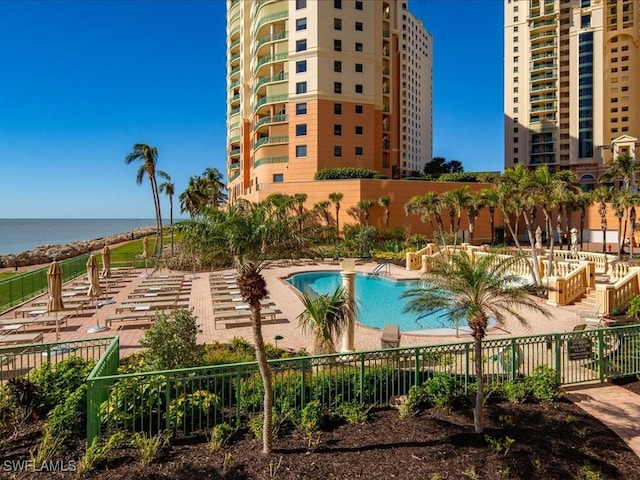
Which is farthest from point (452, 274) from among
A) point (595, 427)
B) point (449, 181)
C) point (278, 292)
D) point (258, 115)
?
point (258, 115)

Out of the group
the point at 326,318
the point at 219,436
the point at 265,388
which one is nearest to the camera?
the point at 265,388

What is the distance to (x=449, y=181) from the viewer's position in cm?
4444

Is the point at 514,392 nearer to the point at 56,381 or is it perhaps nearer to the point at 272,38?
the point at 56,381

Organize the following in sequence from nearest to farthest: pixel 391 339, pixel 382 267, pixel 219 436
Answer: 1. pixel 219 436
2. pixel 391 339
3. pixel 382 267

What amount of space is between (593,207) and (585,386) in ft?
154

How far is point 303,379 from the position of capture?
308 inches

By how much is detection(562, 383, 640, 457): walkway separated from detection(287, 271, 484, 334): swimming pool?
13.5 feet

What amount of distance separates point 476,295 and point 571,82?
86257mm

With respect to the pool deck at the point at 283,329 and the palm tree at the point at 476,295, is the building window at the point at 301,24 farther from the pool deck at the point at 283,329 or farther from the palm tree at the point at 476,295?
the palm tree at the point at 476,295

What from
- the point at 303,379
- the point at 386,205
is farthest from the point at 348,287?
the point at 386,205

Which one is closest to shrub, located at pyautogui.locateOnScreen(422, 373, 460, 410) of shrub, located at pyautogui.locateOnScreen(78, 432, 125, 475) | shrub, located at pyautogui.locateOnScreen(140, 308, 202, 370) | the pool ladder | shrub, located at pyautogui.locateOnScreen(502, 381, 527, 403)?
shrub, located at pyautogui.locateOnScreen(502, 381, 527, 403)

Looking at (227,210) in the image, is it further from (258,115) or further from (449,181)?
(258,115)

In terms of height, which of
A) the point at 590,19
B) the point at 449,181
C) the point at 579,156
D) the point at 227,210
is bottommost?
the point at 227,210

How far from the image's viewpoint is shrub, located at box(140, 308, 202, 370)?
28.0 feet
